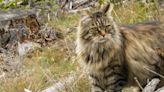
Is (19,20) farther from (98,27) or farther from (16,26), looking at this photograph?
(98,27)

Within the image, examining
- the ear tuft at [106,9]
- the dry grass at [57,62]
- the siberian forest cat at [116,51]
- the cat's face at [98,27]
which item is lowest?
the dry grass at [57,62]

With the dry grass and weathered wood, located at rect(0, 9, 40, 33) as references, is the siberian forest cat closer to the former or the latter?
the dry grass

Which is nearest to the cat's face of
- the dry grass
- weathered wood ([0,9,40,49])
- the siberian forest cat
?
the siberian forest cat

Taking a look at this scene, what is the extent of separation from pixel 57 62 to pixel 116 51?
2.38m

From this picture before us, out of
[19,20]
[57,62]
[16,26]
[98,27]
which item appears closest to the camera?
[98,27]

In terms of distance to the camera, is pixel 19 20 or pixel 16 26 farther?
pixel 19 20

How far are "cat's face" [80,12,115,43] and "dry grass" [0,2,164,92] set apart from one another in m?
0.69

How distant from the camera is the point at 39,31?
33.1ft

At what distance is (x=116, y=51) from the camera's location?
5945mm

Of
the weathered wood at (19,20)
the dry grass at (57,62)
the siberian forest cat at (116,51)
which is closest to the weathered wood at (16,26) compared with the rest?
the weathered wood at (19,20)

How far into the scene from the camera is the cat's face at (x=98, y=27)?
19.2ft

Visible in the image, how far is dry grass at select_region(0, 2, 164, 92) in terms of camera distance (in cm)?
665

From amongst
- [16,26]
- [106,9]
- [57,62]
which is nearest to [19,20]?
[16,26]

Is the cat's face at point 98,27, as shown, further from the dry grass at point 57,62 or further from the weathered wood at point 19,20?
the weathered wood at point 19,20
